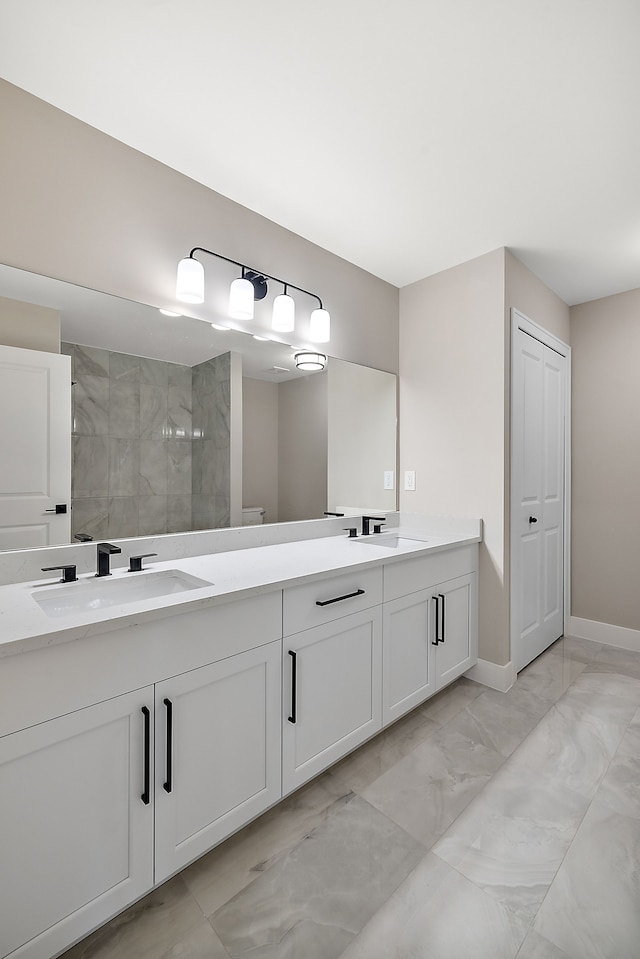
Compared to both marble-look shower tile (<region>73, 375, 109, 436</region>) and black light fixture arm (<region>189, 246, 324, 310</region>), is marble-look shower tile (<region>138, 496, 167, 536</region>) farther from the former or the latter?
black light fixture arm (<region>189, 246, 324, 310</region>)

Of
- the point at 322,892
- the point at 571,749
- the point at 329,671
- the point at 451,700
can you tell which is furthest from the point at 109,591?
the point at 571,749

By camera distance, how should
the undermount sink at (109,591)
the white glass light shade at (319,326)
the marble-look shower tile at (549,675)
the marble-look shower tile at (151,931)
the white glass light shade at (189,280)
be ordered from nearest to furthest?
1. the marble-look shower tile at (151,931)
2. the undermount sink at (109,591)
3. the white glass light shade at (189,280)
4. the white glass light shade at (319,326)
5. the marble-look shower tile at (549,675)

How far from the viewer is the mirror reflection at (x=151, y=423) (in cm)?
147

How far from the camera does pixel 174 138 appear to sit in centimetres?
164

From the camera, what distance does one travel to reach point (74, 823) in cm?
102

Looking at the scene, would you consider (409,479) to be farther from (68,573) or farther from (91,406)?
(68,573)

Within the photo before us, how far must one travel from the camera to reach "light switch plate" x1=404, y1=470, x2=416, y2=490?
281cm

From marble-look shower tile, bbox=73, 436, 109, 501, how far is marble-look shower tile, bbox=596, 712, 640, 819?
2163mm

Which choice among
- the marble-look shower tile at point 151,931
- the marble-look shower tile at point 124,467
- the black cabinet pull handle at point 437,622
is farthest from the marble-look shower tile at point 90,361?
the black cabinet pull handle at point 437,622

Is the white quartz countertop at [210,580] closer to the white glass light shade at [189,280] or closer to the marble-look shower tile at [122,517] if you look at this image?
the marble-look shower tile at [122,517]

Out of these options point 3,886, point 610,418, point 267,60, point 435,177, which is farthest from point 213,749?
point 610,418

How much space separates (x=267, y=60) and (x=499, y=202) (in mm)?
1181

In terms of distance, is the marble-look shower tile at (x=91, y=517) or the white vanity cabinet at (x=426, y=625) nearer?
the marble-look shower tile at (x=91, y=517)

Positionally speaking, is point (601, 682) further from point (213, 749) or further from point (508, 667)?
point (213, 749)
